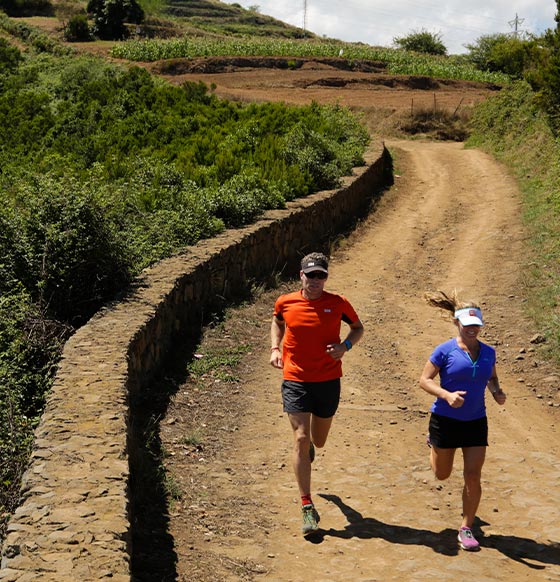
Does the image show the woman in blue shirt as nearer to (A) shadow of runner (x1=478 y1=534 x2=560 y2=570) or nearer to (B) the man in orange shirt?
(A) shadow of runner (x1=478 y1=534 x2=560 y2=570)

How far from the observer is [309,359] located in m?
6.86

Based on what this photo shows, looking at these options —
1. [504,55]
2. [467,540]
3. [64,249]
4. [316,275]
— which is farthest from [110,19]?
[467,540]

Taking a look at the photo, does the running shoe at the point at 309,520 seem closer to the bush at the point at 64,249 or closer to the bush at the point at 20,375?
the bush at the point at 20,375

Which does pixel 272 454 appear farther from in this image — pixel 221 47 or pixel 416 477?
pixel 221 47

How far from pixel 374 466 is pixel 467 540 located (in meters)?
1.74

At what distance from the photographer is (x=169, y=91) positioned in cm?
2795

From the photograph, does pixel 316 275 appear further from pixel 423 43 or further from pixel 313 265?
pixel 423 43

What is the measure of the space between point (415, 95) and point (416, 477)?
123ft

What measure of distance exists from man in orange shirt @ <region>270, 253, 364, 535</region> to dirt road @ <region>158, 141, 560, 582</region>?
0.51 meters

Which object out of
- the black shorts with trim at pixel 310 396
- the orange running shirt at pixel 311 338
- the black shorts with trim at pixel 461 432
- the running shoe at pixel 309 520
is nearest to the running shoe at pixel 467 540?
the black shorts with trim at pixel 461 432


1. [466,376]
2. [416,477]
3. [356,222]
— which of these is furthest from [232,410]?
[356,222]

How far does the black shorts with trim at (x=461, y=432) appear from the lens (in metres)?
6.53

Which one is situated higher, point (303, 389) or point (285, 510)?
point (303, 389)

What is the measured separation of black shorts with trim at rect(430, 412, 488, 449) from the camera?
653 centimetres
